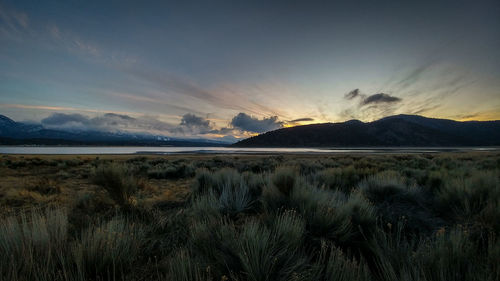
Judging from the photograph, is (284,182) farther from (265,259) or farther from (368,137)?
(368,137)

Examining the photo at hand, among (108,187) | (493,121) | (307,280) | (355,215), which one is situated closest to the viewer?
A: (307,280)

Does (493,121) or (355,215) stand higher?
(493,121)

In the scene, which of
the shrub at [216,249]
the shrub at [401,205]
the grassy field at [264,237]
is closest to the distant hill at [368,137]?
the shrub at [401,205]

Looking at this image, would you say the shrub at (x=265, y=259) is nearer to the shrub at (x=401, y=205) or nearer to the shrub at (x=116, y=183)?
the shrub at (x=401, y=205)

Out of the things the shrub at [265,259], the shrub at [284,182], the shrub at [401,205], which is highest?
the shrub at [284,182]

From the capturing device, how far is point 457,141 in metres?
129

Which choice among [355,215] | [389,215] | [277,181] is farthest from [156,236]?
[389,215]

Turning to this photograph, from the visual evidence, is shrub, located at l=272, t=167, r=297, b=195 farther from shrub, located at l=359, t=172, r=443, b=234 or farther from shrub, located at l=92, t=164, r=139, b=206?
shrub, located at l=92, t=164, r=139, b=206

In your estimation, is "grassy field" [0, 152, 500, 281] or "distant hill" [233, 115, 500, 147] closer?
"grassy field" [0, 152, 500, 281]

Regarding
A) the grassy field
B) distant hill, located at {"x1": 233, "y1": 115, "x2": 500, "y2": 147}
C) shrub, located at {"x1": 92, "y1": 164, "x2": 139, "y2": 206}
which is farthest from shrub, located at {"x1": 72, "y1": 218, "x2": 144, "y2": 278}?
distant hill, located at {"x1": 233, "y1": 115, "x2": 500, "y2": 147}

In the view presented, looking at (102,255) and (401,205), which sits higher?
(102,255)

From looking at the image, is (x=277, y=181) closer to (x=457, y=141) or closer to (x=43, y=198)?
(x=43, y=198)

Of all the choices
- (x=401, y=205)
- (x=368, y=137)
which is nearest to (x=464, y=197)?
(x=401, y=205)

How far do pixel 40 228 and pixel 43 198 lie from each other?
5484mm
